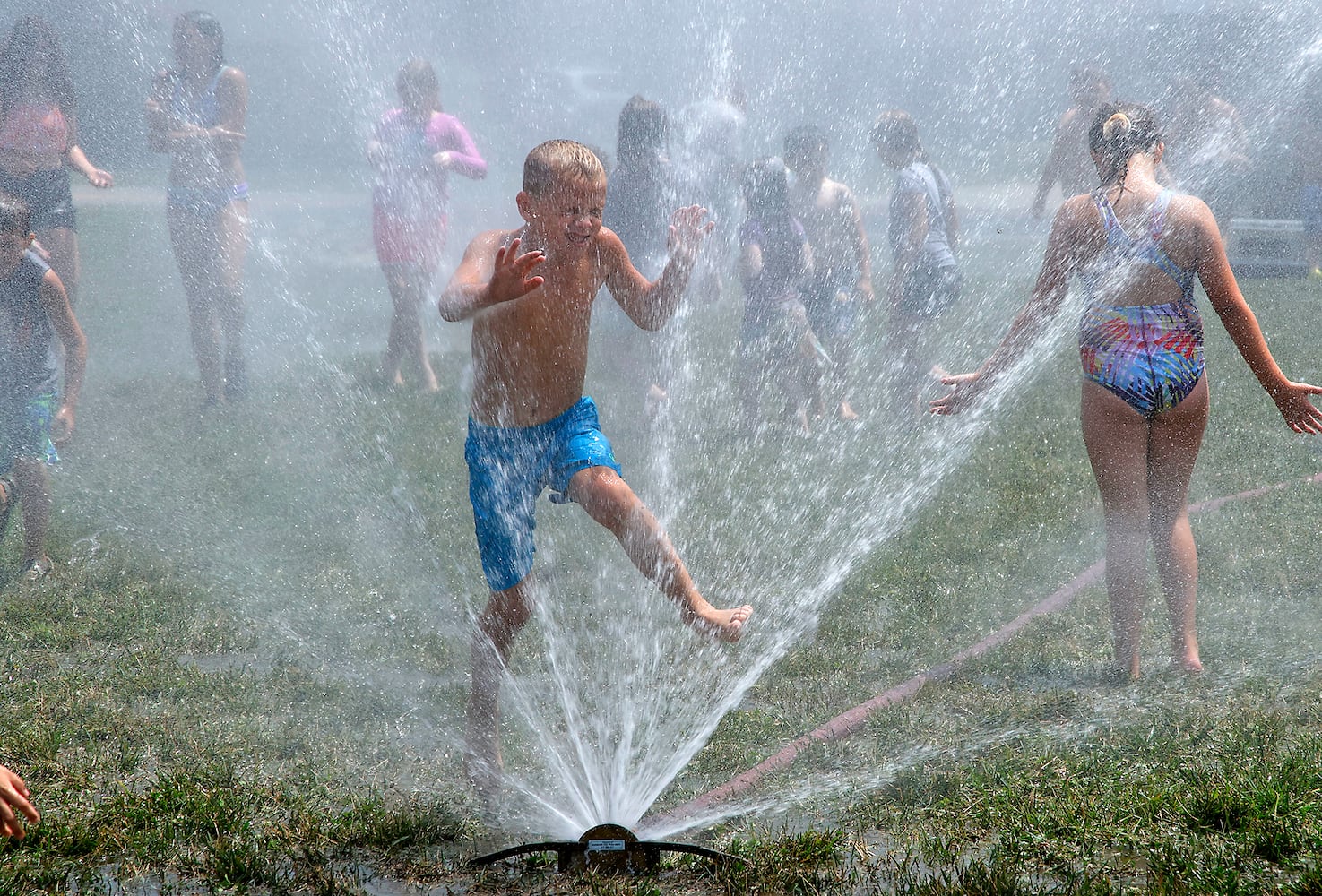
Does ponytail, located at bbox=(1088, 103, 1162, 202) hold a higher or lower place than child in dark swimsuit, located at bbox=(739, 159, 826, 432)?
higher

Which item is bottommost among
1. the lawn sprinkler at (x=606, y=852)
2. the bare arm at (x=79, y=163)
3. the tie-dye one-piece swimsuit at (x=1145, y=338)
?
the lawn sprinkler at (x=606, y=852)

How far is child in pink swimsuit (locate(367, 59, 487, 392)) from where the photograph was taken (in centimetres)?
815

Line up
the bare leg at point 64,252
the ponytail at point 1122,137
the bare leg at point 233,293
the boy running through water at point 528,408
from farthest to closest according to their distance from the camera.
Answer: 1. the bare leg at point 233,293
2. the bare leg at point 64,252
3. the ponytail at point 1122,137
4. the boy running through water at point 528,408

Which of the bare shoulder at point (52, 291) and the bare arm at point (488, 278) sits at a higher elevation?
the bare arm at point (488, 278)

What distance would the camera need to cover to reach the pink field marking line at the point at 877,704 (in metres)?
3.11

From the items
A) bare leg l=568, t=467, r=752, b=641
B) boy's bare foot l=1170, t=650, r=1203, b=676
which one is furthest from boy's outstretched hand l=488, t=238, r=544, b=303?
boy's bare foot l=1170, t=650, r=1203, b=676

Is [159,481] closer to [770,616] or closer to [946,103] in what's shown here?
[770,616]

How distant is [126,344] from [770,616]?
6841 mm

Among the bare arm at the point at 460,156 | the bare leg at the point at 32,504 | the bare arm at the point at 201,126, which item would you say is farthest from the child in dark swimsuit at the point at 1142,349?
the bare arm at the point at 201,126

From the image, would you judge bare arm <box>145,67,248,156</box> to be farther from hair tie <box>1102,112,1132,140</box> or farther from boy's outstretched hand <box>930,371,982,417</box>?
hair tie <box>1102,112,1132,140</box>

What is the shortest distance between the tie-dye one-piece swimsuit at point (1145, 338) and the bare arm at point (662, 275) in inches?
51.4

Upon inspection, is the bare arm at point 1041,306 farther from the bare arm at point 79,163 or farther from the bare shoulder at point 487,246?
the bare arm at point 79,163

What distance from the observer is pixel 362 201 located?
11.3 m

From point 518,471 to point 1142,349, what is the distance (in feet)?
6.62
